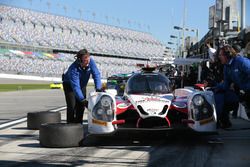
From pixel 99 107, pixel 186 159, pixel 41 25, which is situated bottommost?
pixel 186 159

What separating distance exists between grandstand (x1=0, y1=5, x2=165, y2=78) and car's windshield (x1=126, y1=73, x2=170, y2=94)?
56.6 meters

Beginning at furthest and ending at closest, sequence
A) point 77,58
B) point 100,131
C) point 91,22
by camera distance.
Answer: point 91,22 < point 77,58 < point 100,131

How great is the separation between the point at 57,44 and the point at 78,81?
73.1 m

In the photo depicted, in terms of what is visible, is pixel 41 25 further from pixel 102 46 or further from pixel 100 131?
pixel 100 131

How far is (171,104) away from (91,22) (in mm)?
90414

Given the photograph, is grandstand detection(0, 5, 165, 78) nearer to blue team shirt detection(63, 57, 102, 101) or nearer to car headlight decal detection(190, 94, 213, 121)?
blue team shirt detection(63, 57, 102, 101)

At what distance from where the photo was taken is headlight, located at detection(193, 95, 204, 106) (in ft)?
22.0

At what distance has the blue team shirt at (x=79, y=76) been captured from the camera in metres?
7.36

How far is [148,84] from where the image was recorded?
26.2 feet

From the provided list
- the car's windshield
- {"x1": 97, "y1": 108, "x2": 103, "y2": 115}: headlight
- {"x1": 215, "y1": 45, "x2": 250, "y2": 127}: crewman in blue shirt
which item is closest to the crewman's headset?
{"x1": 215, "y1": 45, "x2": 250, "y2": 127}: crewman in blue shirt

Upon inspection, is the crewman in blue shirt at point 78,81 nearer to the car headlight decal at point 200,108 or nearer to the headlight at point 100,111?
the headlight at point 100,111

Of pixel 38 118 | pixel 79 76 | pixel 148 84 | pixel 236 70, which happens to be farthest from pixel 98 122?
pixel 38 118

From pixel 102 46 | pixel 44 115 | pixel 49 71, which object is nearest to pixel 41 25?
pixel 49 71

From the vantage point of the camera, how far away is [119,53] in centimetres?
9119
